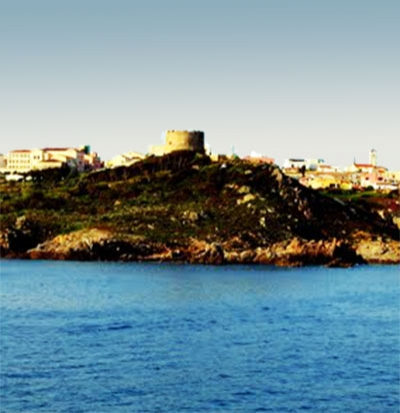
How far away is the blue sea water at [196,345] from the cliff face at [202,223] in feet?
66.1

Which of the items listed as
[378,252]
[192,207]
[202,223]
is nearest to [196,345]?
[202,223]

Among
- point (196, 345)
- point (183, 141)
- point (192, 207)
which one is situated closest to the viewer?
point (196, 345)

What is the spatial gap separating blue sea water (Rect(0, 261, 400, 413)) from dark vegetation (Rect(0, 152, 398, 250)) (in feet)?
76.6

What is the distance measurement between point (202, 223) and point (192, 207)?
4.83 metres

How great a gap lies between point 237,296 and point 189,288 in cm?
568

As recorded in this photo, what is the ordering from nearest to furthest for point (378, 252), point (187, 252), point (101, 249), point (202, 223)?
point (187, 252), point (101, 249), point (202, 223), point (378, 252)

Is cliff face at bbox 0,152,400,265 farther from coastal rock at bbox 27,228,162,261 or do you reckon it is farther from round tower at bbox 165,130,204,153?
round tower at bbox 165,130,204,153

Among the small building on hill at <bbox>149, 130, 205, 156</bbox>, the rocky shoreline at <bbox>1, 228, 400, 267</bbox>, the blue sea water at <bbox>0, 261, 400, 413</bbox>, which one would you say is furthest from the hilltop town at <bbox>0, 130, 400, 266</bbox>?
the blue sea water at <bbox>0, 261, 400, 413</bbox>

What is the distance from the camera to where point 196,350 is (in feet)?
163

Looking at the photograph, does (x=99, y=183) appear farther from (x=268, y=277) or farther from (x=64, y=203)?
(x=268, y=277)

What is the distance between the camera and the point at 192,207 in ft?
381

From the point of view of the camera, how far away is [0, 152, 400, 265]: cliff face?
10769cm

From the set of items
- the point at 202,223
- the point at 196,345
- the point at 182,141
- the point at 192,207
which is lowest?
the point at 196,345

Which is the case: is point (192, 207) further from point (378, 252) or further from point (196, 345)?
point (196, 345)
